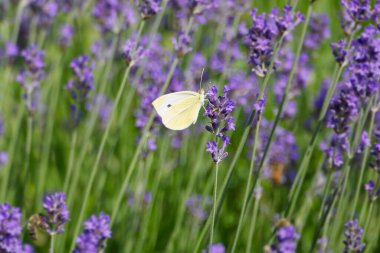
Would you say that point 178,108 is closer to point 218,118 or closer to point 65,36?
point 218,118

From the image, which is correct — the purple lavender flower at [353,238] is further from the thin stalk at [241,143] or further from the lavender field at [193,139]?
the thin stalk at [241,143]

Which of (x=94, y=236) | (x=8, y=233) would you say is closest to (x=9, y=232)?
(x=8, y=233)

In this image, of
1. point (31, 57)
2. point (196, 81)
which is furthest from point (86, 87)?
point (196, 81)

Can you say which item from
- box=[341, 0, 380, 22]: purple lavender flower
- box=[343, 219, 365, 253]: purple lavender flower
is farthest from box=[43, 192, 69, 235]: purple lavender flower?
box=[341, 0, 380, 22]: purple lavender flower

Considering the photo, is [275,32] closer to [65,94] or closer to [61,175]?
[61,175]

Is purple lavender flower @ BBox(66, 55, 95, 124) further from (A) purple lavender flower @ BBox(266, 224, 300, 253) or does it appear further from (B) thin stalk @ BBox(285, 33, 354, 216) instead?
(A) purple lavender flower @ BBox(266, 224, 300, 253)

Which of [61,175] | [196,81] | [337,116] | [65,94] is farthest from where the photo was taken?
[65,94]

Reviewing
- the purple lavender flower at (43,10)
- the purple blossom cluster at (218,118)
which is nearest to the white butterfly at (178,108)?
the purple blossom cluster at (218,118)
